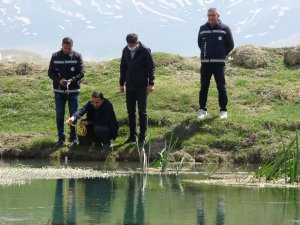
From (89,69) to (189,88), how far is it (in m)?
3.87

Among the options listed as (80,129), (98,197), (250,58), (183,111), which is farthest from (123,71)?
(250,58)

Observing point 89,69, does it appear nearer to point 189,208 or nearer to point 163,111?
point 163,111

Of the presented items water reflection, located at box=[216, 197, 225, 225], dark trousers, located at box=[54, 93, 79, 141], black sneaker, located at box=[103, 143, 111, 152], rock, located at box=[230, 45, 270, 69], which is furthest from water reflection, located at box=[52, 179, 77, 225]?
rock, located at box=[230, 45, 270, 69]

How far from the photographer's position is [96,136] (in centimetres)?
Result: 1686

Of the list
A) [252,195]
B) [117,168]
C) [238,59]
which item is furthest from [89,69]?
[252,195]

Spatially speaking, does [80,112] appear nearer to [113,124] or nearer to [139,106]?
[113,124]

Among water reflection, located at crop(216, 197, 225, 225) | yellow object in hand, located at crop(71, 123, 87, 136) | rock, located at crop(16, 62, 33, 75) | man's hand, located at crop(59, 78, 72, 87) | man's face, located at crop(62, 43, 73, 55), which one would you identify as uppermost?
rock, located at crop(16, 62, 33, 75)

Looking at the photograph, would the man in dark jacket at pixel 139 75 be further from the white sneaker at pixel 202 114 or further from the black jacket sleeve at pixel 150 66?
the white sneaker at pixel 202 114

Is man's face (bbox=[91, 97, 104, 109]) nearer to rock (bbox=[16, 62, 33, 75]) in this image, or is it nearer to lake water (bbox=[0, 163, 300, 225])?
lake water (bbox=[0, 163, 300, 225])

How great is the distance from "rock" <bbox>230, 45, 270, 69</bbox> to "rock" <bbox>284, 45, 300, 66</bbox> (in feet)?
1.61

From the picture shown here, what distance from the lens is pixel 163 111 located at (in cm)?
1922

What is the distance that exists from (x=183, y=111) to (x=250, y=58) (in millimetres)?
4593

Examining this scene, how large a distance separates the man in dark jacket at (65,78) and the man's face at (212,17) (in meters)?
2.41

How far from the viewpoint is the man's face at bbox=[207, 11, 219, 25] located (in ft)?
56.5
